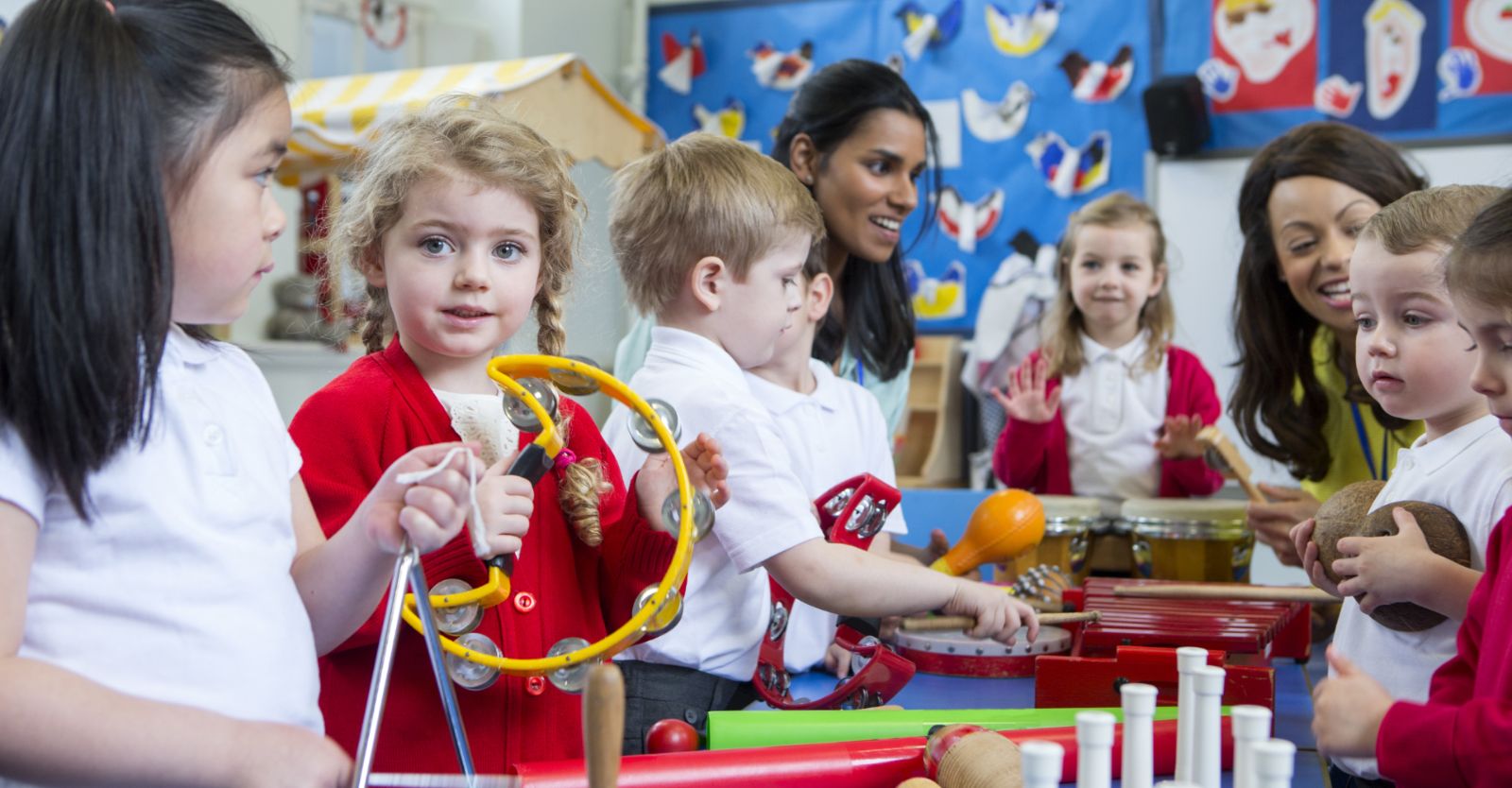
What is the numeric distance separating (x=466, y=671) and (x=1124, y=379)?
2.18 m

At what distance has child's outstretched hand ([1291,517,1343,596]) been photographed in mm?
1389

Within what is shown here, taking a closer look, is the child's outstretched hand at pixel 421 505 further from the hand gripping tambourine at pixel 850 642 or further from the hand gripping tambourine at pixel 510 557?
the hand gripping tambourine at pixel 850 642

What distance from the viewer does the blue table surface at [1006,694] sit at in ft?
4.55

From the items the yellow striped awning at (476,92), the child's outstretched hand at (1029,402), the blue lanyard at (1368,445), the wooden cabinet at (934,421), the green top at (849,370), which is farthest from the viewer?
the wooden cabinet at (934,421)

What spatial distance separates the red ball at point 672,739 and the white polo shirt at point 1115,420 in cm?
183

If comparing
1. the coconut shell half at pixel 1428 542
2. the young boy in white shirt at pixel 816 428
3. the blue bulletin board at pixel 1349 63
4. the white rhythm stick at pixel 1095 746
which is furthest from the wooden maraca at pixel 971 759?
the blue bulletin board at pixel 1349 63

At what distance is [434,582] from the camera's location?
1.24 metres

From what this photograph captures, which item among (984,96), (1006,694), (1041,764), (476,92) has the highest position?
(984,96)

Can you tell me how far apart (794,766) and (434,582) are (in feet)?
1.33

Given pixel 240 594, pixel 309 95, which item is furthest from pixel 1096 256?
pixel 309 95

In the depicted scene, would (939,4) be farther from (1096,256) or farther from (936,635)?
(936,635)

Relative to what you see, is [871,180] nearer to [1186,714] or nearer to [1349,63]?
[1186,714]

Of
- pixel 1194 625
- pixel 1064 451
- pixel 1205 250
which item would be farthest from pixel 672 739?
pixel 1205 250

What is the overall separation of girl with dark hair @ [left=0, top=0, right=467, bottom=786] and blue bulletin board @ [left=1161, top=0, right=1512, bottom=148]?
4.47 metres
